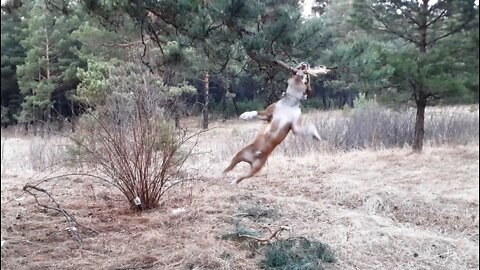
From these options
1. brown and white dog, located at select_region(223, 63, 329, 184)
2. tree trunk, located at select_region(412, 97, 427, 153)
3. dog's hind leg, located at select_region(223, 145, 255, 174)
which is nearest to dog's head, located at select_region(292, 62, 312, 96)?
brown and white dog, located at select_region(223, 63, 329, 184)

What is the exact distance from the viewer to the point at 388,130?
16.0 ft

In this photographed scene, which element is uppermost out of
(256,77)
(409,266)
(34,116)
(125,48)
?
(125,48)

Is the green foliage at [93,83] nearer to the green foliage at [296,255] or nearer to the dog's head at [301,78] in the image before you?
the green foliage at [296,255]

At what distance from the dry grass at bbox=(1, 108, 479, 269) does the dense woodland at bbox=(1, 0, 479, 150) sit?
212mm

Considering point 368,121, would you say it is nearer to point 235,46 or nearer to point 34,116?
point 34,116

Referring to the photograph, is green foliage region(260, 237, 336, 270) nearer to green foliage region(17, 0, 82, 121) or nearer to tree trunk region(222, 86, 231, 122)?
tree trunk region(222, 86, 231, 122)

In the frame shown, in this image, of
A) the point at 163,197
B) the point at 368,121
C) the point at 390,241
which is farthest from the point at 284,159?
the point at 390,241

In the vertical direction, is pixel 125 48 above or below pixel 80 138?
above

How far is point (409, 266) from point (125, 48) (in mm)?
1580

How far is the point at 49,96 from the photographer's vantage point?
2.75 meters

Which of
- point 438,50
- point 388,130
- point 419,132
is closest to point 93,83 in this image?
point 438,50

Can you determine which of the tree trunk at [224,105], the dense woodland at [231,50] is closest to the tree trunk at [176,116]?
the dense woodland at [231,50]

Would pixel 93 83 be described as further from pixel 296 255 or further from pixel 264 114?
pixel 264 114

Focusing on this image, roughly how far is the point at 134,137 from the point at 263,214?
836mm
